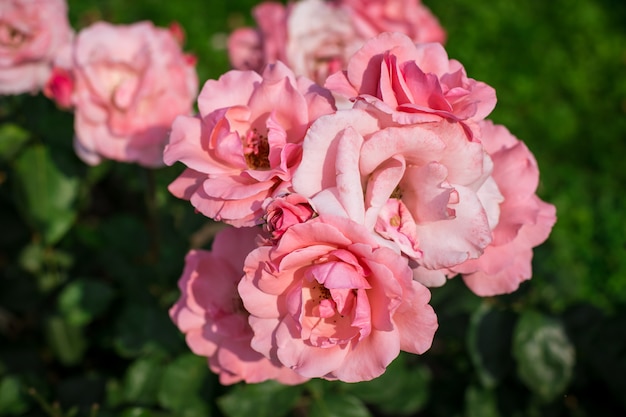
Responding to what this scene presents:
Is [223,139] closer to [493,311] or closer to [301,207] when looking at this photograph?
[301,207]

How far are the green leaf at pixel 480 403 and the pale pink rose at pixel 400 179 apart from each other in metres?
0.89

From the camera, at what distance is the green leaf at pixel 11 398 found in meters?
1.73

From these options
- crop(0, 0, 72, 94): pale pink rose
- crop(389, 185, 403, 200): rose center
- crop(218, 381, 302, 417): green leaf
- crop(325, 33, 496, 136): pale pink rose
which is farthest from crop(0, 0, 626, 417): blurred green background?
crop(325, 33, 496, 136): pale pink rose

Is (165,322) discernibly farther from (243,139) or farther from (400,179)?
(400,179)

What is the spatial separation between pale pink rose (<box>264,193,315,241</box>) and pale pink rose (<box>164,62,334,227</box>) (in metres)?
0.05

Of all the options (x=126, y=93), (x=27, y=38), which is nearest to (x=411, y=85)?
(x=126, y=93)

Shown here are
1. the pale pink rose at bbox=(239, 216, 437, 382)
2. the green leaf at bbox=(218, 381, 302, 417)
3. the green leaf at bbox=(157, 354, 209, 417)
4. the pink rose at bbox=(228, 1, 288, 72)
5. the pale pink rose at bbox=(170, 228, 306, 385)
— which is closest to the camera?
the pale pink rose at bbox=(239, 216, 437, 382)

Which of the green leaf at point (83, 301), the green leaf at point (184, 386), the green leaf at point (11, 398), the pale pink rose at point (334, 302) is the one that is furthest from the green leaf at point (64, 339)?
the pale pink rose at point (334, 302)

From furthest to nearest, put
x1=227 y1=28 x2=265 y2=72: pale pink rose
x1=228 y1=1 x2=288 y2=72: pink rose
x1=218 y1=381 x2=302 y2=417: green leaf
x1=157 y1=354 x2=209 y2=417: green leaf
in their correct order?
x1=227 y1=28 x2=265 y2=72: pale pink rose
x1=228 y1=1 x2=288 y2=72: pink rose
x1=157 y1=354 x2=209 y2=417: green leaf
x1=218 y1=381 x2=302 y2=417: green leaf

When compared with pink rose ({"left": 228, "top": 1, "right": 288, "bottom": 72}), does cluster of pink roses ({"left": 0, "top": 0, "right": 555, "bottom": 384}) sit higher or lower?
higher

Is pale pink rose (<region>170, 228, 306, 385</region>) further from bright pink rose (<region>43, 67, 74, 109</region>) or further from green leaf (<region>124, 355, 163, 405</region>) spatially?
bright pink rose (<region>43, 67, 74, 109</region>)

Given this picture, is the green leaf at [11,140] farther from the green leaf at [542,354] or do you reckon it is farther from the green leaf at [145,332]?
the green leaf at [542,354]

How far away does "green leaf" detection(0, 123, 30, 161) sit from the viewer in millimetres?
1853

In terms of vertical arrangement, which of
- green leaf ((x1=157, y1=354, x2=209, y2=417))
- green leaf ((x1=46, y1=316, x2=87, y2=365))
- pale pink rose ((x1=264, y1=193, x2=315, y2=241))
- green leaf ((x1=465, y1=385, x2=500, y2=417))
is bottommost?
green leaf ((x1=46, y1=316, x2=87, y2=365))
